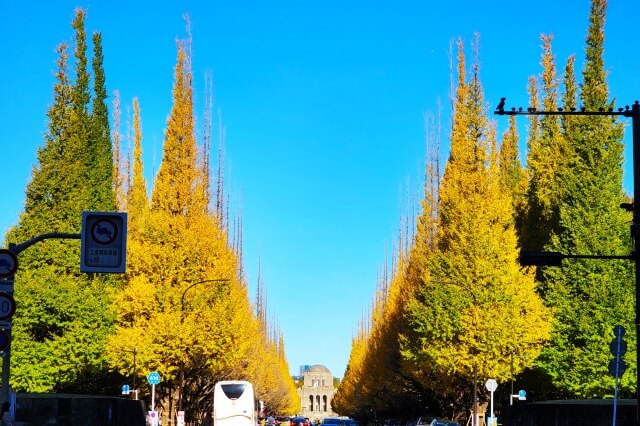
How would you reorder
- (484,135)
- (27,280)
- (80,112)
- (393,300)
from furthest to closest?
(393,300) → (484,135) → (80,112) → (27,280)

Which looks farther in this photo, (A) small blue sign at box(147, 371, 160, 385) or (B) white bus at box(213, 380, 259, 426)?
(B) white bus at box(213, 380, 259, 426)

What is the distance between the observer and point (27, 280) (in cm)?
4591

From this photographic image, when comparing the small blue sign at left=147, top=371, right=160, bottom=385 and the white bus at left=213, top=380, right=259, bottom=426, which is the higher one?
the small blue sign at left=147, top=371, right=160, bottom=385

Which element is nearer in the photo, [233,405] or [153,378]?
[153,378]

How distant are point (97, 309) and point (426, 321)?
53.5 ft

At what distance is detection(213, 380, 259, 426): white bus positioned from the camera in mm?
48562

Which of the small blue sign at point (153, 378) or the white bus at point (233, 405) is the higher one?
the small blue sign at point (153, 378)

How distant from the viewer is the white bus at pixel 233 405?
48.6 metres

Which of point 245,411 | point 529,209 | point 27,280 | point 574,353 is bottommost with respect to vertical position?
point 245,411

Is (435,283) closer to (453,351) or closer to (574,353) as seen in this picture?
(453,351)

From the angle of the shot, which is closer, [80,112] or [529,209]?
[80,112]

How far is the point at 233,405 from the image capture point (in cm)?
4866

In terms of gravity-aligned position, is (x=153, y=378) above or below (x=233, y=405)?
above

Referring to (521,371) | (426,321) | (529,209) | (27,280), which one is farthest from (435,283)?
(27,280)
